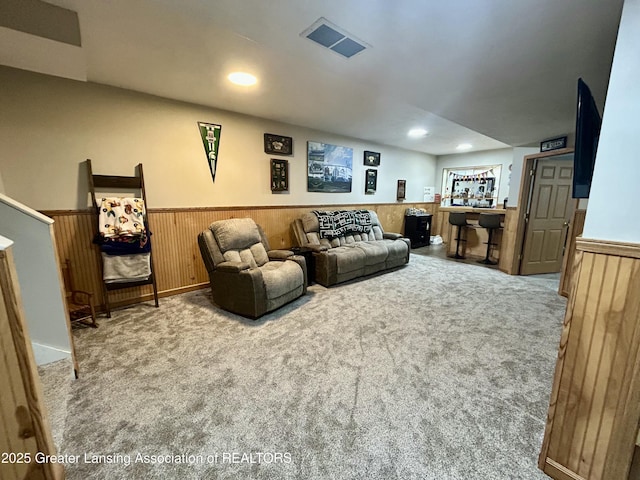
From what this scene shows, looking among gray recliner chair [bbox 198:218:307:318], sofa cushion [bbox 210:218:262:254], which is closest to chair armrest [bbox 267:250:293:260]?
gray recliner chair [bbox 198:218:307:318]

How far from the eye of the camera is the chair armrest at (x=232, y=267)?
2551 mm

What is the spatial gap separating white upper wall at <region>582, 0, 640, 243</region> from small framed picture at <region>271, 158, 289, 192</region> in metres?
3.41

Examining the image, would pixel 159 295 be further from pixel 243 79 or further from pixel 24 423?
pixel 243 79

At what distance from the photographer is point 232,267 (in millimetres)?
2566

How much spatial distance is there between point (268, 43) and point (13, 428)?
226 centimetres

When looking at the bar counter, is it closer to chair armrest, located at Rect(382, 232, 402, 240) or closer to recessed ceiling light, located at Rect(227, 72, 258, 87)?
chair armrest, located at Rect(382, 232, 402, 240)

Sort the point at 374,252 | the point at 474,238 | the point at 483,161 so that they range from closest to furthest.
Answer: the point at 374,252 → the point at 474,238 → the point at 483,161

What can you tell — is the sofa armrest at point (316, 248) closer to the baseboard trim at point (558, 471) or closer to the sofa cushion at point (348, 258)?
the sofa cushion at point (348, 258)

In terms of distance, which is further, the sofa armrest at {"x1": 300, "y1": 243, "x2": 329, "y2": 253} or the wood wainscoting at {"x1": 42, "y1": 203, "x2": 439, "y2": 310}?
the sofa armrest at {"x1": 300, "y1": 243, "x2": 329, "y2": 253}

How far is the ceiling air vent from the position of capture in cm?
152

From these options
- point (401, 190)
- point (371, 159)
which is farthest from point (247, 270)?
point (401, 190)

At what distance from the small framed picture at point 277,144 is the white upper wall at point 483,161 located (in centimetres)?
479

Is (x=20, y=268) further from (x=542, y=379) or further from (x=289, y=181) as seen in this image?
(x=542, y=379)

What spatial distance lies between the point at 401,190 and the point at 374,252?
112 inches
